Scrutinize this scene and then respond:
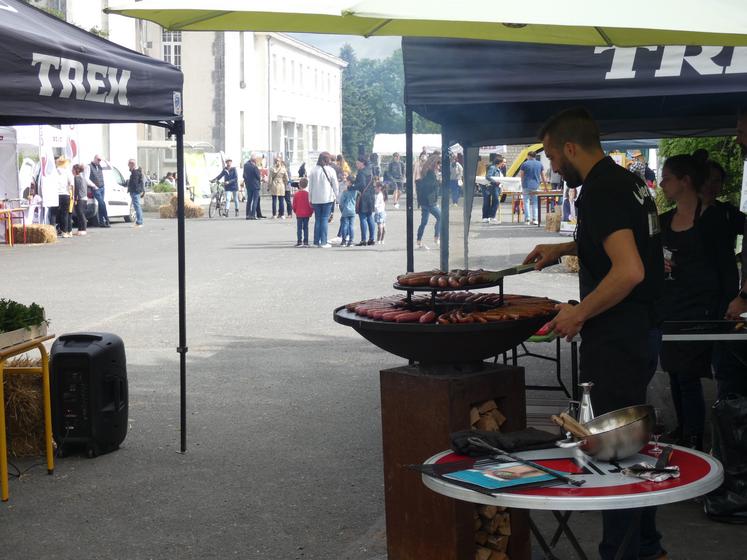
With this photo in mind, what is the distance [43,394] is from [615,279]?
3.92 meters

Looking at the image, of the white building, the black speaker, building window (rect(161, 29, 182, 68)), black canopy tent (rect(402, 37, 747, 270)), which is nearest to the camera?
black canopy tent (rect(402, 37, 747, 270))

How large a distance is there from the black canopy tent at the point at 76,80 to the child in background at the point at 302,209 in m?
15.2

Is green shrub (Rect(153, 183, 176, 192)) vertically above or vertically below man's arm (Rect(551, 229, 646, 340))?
above

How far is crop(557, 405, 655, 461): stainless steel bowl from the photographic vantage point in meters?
3.56

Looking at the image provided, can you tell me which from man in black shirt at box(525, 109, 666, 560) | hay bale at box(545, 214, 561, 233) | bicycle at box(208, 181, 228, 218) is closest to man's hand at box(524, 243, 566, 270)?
man in black shirt at box(525, 109, 666, 560)

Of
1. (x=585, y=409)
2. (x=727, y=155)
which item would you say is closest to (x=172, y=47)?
(x=727, y=155)

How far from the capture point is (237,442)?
7.34 meters

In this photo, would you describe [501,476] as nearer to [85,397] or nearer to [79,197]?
[85,397]

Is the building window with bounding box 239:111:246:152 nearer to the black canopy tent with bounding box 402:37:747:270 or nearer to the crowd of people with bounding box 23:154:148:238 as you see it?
the crowd of people with bounding box 23:154:148:238

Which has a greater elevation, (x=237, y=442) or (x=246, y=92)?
(x=246, y=92)

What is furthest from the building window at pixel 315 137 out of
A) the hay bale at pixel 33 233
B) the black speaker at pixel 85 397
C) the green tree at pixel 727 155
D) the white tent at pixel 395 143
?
the black speaker at pixel 85 397

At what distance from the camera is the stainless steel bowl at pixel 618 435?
3.56m

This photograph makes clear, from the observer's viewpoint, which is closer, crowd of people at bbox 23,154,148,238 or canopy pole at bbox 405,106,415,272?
canopy pole at bbox 405,106,415,272

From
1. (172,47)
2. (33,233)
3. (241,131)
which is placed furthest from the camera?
(241,131)
